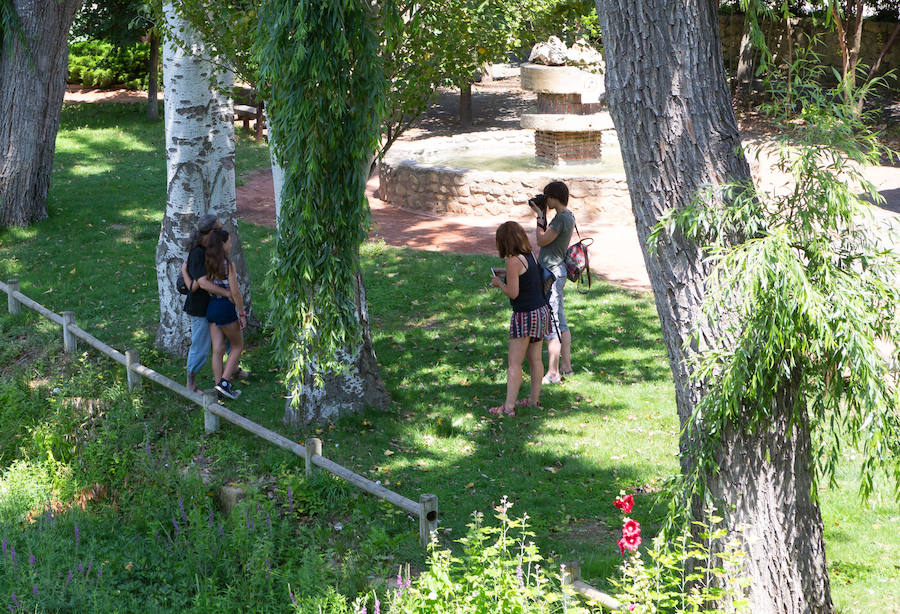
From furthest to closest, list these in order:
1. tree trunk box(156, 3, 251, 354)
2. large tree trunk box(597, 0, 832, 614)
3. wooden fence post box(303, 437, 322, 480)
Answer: tree trunk box(156, 3, 251, 354) → wooden fence post box(303, 437, 322, 480) → large tree trunk box(597, 0, 832, 614)

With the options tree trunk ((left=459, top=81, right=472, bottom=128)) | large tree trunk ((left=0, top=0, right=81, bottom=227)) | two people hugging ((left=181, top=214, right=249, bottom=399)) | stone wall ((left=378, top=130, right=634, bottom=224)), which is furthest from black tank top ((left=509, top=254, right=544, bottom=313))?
tree trunk ((left=459, top=81, right=472, bottom=128))

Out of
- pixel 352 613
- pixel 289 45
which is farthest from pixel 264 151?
pixel 352 613

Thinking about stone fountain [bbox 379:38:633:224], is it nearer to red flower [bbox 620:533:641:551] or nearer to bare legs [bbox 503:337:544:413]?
bare legs [bbox 503:337:544:413]

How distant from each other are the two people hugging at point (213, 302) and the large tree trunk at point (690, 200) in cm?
418

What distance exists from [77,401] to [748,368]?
6346 millimetres

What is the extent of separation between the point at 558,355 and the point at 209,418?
311cm

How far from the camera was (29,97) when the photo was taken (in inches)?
542

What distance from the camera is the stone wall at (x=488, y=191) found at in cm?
1441

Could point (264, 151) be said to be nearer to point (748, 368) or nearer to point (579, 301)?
point (579, 301)

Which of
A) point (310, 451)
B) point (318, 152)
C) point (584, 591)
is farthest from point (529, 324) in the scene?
point (584, 591)

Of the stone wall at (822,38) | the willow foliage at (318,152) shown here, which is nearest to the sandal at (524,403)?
the willow foliage at (318,152)

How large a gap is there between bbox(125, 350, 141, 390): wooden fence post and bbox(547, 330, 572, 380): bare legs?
12.4 feet

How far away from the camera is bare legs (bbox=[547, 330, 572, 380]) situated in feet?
26.2

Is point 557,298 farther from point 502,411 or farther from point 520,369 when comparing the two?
point 502,411
